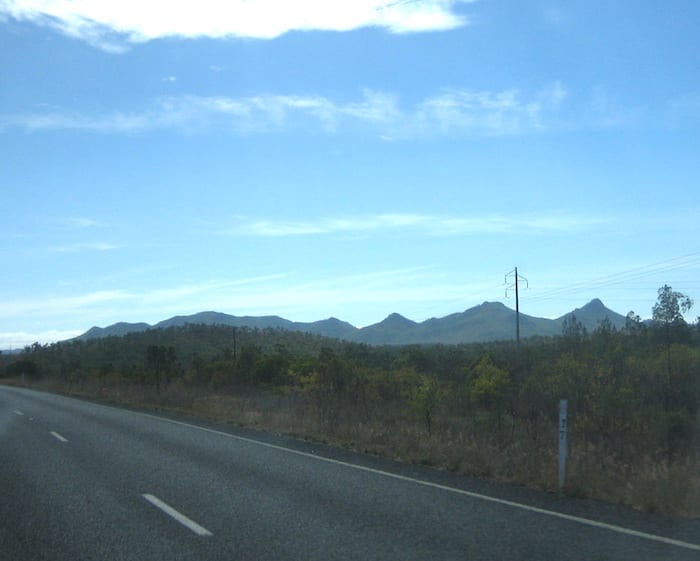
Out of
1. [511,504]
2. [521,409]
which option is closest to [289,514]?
[511,504]

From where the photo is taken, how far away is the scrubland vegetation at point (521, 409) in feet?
41.5

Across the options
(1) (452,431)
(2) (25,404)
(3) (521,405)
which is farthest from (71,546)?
(2) (25,404)

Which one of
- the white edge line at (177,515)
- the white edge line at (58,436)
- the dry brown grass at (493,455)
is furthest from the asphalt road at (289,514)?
the white edge line at (58,436)

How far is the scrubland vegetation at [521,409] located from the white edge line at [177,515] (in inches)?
204

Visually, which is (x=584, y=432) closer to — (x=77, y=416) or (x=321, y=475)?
(x=321, y=475)

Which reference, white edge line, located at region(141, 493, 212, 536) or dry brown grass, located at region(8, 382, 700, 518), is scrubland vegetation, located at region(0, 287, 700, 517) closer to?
dry brown grass, located at region(8, 382, 700, 518)

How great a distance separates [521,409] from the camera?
2069 cm

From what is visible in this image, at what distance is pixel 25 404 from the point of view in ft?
117

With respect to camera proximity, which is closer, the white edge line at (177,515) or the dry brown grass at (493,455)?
the white edge line at (177,515)

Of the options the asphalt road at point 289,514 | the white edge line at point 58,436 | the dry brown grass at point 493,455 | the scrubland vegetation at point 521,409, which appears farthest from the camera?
the white edge line at point 58,436

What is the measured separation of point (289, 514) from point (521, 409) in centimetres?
1163

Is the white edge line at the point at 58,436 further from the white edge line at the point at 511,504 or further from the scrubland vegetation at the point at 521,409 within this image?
the scrubland vegetation at the point at 521,409

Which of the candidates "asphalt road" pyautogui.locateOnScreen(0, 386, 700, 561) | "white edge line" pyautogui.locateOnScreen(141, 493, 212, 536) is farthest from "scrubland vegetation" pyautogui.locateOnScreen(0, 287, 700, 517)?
"white edge line" pyautogui.locateOnScreen(141, 493, 212, 536)

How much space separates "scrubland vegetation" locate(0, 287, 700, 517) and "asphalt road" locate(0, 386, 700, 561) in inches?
42.4
